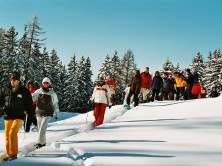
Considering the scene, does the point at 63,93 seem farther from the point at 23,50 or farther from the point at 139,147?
the point at 139,147

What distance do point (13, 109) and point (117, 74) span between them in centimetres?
6286

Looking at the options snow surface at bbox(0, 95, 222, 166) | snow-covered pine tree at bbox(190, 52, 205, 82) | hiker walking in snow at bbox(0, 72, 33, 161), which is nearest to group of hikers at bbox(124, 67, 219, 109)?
snow surface at bbox(0, 95, 222, 166)

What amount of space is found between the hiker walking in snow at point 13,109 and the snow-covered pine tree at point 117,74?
59105 mm

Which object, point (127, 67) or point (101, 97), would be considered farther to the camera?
point (127, 67)

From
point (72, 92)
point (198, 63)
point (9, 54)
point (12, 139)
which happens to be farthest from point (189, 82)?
point (198, 63)

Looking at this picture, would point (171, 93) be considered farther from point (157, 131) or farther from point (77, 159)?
point (77, 159)

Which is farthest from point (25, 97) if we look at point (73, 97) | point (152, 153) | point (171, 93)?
point (73, 97)

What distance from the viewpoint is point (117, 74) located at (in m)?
70.8

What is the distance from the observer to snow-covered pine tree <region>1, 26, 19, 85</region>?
47.6 meters

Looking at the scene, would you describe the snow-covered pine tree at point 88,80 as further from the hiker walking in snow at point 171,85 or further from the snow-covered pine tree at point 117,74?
the hiker walking in snow at point 171,85

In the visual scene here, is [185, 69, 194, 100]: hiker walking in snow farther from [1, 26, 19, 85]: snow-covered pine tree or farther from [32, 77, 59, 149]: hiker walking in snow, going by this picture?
[1, 26, 19, 85]: snow-covered pine tree

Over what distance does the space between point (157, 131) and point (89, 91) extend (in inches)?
2256

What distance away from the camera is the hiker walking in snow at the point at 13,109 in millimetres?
8005

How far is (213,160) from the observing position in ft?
20.7
